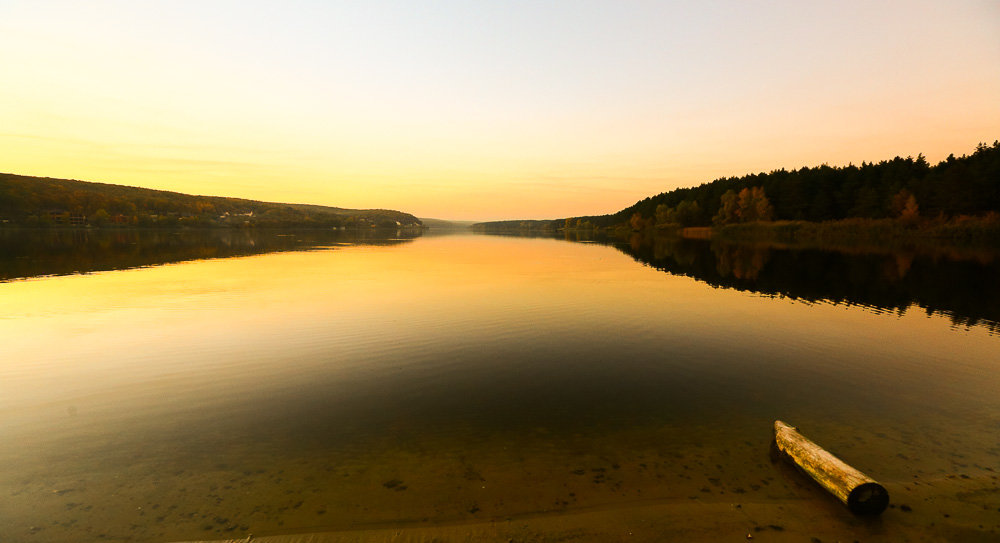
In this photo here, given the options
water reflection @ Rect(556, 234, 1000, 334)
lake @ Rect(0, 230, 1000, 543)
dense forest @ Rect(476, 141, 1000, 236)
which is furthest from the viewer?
dense forest @ Rect(476, 141, 1000, 236)

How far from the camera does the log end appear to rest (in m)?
8.06

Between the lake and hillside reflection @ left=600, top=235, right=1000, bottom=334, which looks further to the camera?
hillside reflection @ left=600, top=235, right=1000, bottom=334

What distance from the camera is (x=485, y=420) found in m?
12.7

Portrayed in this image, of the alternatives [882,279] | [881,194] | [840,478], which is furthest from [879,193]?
[840,478]

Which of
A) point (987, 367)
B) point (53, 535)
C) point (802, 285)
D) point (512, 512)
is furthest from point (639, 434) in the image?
point (802, 285)

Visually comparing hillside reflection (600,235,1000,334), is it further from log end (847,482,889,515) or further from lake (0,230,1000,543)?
log end (847,482,889,515)

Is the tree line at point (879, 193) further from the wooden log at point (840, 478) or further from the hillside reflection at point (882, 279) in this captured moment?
the wooden log at point (840, 478)

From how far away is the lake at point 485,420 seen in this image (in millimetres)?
8383

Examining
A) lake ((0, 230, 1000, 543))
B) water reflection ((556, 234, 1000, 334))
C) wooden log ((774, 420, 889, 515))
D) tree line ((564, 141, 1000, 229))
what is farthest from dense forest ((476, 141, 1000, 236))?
wooden log ((774, 420, 889, 515))

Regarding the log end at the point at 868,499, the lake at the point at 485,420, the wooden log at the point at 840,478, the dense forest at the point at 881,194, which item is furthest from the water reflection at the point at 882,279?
the dense forest at the point at 881,194

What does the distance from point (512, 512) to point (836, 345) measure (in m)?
21.2

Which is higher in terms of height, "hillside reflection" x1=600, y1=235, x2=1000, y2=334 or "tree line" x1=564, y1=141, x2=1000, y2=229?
"tree line" x1=564, y1=141, x2=1000, y2=229

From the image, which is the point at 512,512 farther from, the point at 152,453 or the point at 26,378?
the point at 26,378

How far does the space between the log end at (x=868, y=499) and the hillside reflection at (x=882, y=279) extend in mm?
26024
